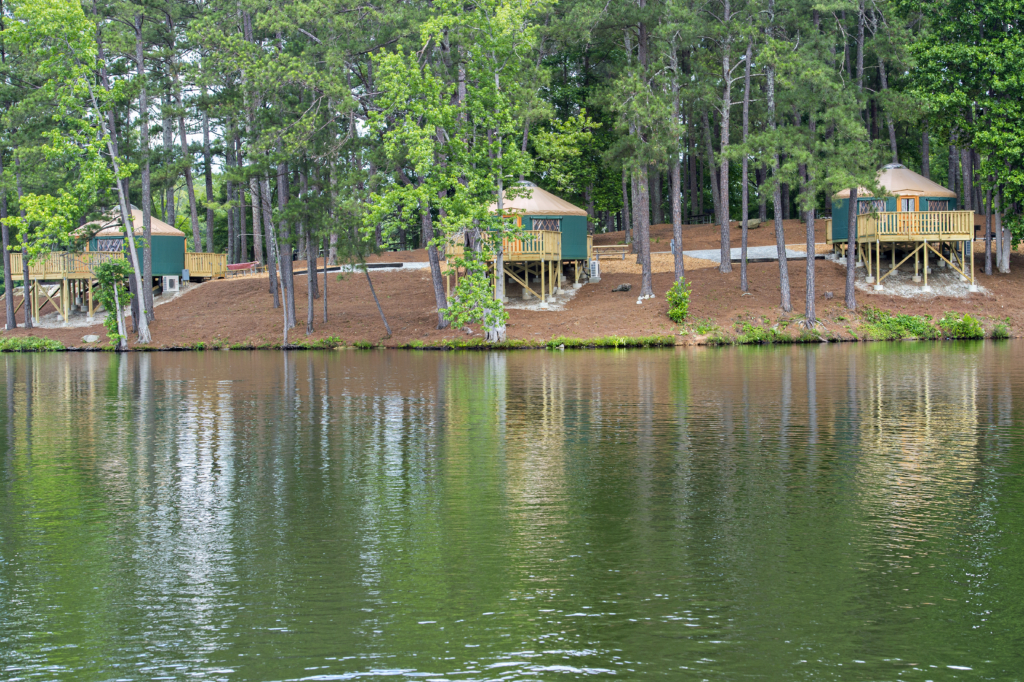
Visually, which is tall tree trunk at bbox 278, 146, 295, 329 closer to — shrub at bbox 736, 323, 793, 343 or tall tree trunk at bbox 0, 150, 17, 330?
tall tree trunk at bbox 0, 150, 17, 330

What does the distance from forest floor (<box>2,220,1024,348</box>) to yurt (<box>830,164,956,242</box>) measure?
2336 mm

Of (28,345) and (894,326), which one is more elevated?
(28,345)

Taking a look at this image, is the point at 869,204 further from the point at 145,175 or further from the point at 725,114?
the point at 145,175

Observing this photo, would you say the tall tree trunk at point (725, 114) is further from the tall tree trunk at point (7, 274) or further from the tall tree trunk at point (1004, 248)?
the tall tree trunk at point (7, 274)

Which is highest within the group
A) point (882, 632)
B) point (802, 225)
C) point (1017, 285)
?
point (802, 225)

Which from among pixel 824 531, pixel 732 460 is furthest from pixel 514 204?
pixel 824 531

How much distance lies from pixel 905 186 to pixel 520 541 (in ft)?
125

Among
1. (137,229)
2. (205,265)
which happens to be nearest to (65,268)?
(137,229)

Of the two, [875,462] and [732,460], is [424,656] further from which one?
[875,462]

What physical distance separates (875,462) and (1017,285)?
31.6 meters

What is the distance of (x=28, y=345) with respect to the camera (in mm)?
39625

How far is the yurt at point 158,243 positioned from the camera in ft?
150

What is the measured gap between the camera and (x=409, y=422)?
581 inches

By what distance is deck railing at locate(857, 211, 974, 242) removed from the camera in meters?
38.3
